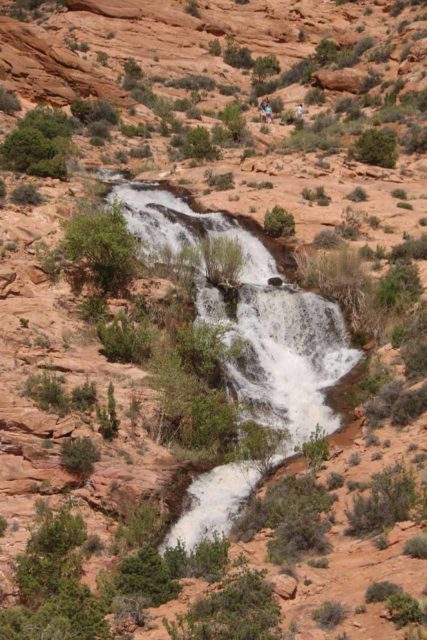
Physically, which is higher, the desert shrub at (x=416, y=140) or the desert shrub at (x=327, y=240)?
the desert shrub at (x=416, y=140)

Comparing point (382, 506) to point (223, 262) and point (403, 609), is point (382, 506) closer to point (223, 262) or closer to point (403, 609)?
point (403, 609)

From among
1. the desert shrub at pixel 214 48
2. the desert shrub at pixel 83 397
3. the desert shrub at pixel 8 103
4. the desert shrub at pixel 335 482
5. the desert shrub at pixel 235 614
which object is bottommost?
the desert shrub at pixel 83 397

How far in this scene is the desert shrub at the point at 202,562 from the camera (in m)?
11.2

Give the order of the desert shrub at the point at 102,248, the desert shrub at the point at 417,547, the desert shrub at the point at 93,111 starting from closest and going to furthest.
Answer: the desert shrub at the point at 417,547, the desert shrub at the point at 102,248, the desert shrub at the point at 93,111

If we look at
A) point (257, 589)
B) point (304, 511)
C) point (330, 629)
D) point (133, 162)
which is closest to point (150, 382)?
point (304, 511)

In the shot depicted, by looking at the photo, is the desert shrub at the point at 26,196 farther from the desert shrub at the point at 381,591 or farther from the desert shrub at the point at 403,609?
the desert shrub at the point at 403,609

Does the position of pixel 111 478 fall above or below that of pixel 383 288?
below

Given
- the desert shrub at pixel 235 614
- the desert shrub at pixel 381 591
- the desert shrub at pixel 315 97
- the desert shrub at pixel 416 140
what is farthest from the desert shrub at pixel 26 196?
the desert shrub at pixel 315 97

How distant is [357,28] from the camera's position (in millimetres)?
50125

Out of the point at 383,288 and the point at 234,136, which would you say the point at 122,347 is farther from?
the point at 234,136

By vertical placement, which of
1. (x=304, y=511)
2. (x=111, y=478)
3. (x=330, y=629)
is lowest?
(x=111, y=478)

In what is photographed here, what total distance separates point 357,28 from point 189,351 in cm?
4078

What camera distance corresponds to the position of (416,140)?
102 ft

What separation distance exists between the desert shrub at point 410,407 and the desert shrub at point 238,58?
40087 millimetres
